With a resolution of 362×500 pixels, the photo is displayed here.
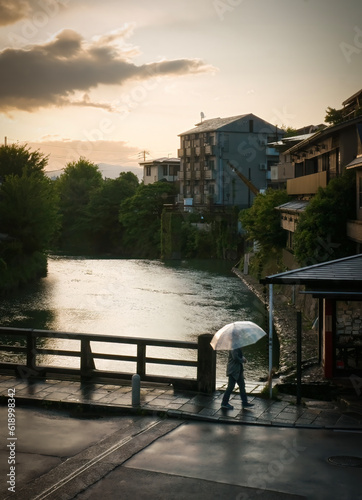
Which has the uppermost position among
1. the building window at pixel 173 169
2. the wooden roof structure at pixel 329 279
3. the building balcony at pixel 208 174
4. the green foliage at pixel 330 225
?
the building window at pixel 173 169

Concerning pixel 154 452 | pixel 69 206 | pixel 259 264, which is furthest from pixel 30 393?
pixel 69 206

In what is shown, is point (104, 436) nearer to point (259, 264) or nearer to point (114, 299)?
point (114, 299)

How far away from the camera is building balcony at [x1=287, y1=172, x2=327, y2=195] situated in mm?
30663

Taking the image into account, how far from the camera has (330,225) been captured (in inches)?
1020

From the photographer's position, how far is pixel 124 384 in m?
12.9

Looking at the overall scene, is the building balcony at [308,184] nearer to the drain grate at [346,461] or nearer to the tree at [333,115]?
the tree at [333,115]

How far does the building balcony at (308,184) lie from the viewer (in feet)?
101

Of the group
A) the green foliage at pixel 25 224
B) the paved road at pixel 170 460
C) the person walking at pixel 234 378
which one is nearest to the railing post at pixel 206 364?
the person walking at pixel 234 378

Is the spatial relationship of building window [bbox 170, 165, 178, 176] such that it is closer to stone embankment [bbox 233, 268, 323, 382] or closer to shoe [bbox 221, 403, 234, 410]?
stone embankment [bbox 233, 268, 323, 382]

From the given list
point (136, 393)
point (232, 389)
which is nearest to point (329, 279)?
point (232, 389)

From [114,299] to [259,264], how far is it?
41.1ft

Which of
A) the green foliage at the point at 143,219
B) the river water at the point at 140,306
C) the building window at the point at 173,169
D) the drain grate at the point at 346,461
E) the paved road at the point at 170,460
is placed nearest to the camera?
the paved road at the point at 170,460

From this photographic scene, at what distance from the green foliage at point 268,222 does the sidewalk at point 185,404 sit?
94.2ft

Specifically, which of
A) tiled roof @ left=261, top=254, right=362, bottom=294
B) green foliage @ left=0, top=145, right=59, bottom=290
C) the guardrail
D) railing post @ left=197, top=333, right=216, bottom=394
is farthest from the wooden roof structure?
green foliage @ left=0, top=145, right=59, bottom=290
